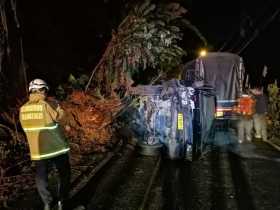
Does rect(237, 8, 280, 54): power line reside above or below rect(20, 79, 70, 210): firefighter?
above

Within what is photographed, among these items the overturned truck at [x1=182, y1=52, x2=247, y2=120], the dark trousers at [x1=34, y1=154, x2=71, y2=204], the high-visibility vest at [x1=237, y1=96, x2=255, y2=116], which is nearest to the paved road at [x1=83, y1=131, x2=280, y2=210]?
the dark trousers at [x1=34, y1=154, x2=71, y2=204]

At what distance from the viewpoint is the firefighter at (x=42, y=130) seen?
634 centimetres

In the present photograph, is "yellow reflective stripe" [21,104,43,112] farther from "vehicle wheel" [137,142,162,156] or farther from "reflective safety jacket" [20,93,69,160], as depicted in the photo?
"vehicle wheel" [137,142,162,156]

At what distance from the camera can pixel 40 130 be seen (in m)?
6.40

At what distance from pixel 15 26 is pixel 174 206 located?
642cm

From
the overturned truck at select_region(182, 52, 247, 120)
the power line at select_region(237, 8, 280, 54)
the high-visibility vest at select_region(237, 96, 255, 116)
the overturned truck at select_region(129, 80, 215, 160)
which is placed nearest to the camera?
the overturned truck at select_region(129, 80, 215, 160)

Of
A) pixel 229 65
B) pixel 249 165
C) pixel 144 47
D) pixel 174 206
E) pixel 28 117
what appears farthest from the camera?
pixel 229 65

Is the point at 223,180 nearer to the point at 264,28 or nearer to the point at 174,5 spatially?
the point at 174,5

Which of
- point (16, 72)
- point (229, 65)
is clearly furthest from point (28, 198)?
point (229, 65)

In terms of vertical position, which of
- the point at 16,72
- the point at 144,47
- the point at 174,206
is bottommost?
the point at 174,206

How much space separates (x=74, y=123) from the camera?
1214 cm

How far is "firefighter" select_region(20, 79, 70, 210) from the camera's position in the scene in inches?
250

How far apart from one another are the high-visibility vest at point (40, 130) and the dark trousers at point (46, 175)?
A: 119 millimetres

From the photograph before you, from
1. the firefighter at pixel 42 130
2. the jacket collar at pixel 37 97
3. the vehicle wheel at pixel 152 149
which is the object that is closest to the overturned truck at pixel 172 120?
the vehicle wheel at pixel 152 149
